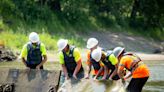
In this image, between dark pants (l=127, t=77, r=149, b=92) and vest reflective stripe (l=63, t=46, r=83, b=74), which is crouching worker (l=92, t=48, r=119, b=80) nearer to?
dark pants (l=127, t=77, r=149, b=92)

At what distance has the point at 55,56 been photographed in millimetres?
30109

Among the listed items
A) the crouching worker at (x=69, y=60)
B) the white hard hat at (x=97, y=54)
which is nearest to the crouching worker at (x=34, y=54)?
the crouching worker at (x=69, y=60)

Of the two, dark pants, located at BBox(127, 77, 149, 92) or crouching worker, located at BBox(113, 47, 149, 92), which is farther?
dark pants, located at BBox(127, 77, 149, 92)

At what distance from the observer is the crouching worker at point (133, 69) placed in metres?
13.2

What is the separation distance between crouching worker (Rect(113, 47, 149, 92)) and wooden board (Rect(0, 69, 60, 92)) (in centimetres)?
190

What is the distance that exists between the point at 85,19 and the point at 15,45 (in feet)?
36.8

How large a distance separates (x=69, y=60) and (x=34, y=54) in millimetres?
1232

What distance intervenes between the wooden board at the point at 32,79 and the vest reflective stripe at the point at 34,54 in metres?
0.54

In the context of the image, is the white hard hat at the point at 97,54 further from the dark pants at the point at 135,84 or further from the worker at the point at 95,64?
the dark pants at the point at 135,84

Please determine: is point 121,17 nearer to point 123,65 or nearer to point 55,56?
point 55,56

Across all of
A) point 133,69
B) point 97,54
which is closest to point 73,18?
point 97,54

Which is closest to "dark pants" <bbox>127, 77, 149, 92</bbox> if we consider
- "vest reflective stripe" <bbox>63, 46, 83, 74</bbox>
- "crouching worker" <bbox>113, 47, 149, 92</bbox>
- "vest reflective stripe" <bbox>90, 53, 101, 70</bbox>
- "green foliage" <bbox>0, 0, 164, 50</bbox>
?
"crouching worker" <bbox>113, 47, 149, 92</bbox>

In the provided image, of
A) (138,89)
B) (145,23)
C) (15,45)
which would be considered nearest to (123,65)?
(138,89)

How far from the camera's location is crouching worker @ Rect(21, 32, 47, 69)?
1499cm
